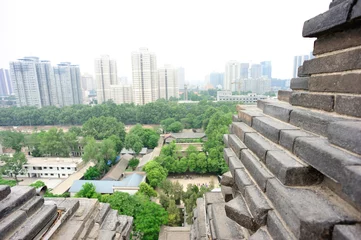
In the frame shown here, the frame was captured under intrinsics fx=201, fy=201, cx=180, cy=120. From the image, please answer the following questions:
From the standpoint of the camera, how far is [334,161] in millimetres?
934

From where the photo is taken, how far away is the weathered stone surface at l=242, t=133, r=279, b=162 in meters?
1.57

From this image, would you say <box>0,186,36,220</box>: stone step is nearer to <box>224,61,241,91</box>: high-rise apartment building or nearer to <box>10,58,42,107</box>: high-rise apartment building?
<box>10,58,42,107</box>: high-rise apartment building

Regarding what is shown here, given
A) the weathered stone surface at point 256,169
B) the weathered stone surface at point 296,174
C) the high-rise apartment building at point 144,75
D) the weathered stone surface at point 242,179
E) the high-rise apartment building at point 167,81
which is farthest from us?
the high-rise apartment building at point 167,81

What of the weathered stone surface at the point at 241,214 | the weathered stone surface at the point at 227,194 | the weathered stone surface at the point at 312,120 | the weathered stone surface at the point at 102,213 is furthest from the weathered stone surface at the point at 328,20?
the weathered stone surface at the point at 102,213

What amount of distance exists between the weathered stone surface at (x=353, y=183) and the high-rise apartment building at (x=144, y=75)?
48.1 m

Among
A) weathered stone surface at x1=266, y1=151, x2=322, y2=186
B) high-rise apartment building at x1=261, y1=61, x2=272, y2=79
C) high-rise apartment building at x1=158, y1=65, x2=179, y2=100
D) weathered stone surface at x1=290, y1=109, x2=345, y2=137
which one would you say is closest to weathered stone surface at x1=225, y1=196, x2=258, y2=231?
weathered stone surface at x1=266, y1=151, x2=322, y2=186

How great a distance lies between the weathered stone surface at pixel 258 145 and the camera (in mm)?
1566

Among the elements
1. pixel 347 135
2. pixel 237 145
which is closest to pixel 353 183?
pixel 347 135

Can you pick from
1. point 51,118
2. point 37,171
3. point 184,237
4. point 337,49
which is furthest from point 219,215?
point 51,118

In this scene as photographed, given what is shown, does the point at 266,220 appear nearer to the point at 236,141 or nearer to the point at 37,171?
the point at 236,141

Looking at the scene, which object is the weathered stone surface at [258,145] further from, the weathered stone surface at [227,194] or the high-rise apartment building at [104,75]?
the high-rise apartment building at [104,75]

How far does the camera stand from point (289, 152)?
1398 millimetres

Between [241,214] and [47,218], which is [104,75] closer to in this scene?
[47,218]

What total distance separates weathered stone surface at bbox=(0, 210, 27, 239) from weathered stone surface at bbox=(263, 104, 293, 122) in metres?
2.58
